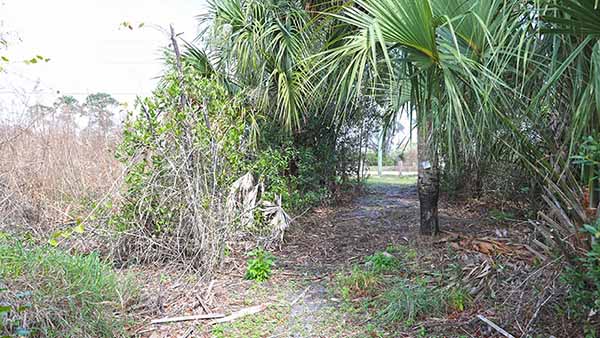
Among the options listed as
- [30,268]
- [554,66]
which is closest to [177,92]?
[30,268]

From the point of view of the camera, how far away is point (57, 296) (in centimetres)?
→ 200

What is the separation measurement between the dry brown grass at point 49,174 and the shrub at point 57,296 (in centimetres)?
153

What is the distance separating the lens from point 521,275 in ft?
7.48

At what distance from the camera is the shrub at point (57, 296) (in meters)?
1.87

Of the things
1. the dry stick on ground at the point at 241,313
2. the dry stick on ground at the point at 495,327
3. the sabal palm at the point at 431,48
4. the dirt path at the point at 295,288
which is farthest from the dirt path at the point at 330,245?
the sabal palm at the point at 431,48

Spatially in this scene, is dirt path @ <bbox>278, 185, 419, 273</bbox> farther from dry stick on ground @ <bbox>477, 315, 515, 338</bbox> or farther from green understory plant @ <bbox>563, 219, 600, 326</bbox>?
green understory plant @ <bbox>563, 219, 600, 326</bbox>

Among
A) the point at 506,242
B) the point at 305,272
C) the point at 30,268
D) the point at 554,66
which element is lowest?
the point at 305,272

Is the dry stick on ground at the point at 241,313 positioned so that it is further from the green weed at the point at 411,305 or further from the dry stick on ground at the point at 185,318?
the green weed at the point at 411,305

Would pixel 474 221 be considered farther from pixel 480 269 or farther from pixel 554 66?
pixel 554 66

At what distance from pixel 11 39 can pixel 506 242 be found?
15.2 ft

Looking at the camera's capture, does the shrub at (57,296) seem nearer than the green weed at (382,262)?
Yes

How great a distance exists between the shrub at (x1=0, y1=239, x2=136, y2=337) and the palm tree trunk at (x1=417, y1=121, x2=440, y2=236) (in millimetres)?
3101

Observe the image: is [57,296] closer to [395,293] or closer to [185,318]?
[185,318]

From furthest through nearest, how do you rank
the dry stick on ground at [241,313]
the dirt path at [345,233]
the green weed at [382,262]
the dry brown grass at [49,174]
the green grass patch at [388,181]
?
the green grass patch at [388,181] → the dirt path at [345,233] → the dry brown grass at [49,174] → the green weed at [382,262] → the dry stick on ground at [241,313]
